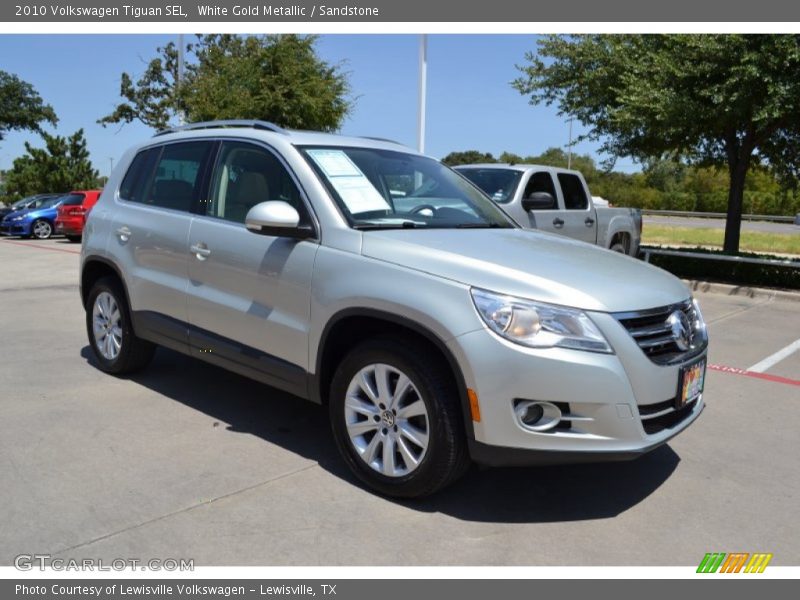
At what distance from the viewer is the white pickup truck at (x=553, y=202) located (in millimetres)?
9266

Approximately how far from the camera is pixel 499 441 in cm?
328

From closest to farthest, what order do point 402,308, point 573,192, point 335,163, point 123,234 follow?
point 402,308 → point 335,163 → point 123,234 → point 573,192

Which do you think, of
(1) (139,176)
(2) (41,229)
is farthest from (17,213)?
(1) (139,176)

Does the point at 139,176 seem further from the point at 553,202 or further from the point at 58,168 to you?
the point at 58,168

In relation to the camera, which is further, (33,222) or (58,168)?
(58,168)

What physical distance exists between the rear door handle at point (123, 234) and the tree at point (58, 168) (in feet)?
112

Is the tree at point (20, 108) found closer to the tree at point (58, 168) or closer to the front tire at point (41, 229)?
the tree at point (58, 168)

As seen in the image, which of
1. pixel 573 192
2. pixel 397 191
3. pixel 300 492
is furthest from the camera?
pixel 573 192

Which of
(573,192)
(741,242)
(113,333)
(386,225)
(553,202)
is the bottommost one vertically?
(741,242)

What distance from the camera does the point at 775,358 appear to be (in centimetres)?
729

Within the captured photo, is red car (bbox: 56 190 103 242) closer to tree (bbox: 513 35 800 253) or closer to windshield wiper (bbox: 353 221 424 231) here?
tree (bbox: 513 35 800 253)

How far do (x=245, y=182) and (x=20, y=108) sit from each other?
51.6 meters

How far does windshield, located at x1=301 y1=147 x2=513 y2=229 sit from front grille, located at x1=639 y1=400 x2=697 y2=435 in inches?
62.8

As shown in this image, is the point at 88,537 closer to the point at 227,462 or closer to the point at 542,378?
the point at 227,462
